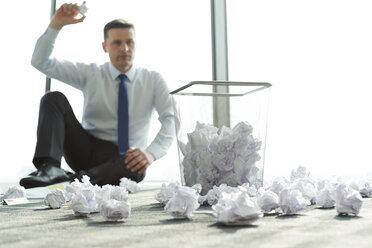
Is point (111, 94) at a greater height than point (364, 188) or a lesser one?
greater

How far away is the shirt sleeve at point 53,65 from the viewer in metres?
2.02

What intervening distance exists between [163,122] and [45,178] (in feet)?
1.95

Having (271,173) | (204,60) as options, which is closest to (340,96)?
(271,173)

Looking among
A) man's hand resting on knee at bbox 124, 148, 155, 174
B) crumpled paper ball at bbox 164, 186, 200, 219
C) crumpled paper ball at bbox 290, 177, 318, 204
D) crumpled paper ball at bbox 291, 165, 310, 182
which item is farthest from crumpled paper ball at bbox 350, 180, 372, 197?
man's hand resting on knee at bbox 124, 148, 155, 174

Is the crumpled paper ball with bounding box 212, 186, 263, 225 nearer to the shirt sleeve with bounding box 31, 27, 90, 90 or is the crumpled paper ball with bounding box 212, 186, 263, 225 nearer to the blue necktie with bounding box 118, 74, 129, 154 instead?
the blue necktie with bounding box 118, 74, 129, 154

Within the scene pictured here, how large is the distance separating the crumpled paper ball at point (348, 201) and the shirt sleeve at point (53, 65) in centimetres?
152

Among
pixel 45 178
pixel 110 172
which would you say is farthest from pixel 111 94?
pixel 45 178

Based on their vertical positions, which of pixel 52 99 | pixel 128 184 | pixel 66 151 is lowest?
pixel 128 184

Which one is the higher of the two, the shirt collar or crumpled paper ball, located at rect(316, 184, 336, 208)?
the shirt collar

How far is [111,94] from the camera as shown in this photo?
7.06ft

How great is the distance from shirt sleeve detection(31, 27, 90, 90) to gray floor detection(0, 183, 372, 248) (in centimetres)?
123

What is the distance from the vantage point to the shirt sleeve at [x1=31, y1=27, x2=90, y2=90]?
2018 mm

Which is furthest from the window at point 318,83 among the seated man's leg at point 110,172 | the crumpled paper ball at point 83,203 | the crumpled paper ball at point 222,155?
the crumpled paper ball at point 83,203

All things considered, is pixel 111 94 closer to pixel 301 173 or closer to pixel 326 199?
pixel 301 173
